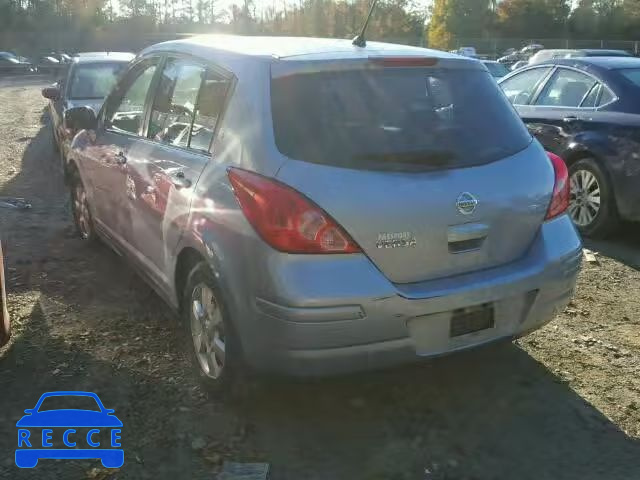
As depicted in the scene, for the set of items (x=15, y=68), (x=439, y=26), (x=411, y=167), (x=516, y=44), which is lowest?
(x=15, y=68)

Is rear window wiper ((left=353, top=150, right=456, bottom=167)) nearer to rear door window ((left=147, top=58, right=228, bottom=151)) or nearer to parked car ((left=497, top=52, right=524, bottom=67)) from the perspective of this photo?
rear door window ((left=147, top=58, right=228, bottom=151))

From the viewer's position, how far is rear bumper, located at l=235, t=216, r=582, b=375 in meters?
2.82

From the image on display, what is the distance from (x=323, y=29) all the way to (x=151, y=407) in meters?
71.4

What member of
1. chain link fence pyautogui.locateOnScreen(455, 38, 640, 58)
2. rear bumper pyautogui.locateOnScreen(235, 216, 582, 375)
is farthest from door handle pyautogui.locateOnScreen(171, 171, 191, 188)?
chain link fence pyautogui.locateOnScreen(455, 38, 640, 58)

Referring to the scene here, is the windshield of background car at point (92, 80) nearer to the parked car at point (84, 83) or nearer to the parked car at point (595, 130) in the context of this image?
the parked car at point (84, 83)

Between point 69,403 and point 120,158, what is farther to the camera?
point 120,158

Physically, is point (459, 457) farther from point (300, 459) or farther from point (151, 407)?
point (151, 407)

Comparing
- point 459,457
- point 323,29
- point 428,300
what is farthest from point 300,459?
point 323,29

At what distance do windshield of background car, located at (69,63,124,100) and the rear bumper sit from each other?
25.6 ft

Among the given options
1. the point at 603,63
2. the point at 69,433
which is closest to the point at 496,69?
the point at 603,63

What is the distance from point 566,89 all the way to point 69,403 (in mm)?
5743

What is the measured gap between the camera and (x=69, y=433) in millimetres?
3223

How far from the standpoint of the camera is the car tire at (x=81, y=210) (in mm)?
5742

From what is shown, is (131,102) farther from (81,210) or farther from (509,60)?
(509,60)
